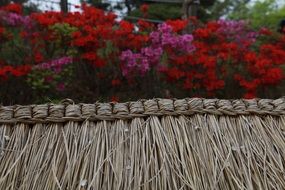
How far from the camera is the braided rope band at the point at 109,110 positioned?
1590mm

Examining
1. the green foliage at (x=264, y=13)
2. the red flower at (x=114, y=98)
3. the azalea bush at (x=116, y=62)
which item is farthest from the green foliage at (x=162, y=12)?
the red flower at (x=114, y=98)

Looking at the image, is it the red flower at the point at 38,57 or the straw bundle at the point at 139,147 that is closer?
the straw bundle at the point at 139,147

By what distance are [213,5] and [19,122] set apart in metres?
19.3

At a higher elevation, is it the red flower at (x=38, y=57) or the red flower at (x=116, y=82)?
the red flower at (x=38, y=57)

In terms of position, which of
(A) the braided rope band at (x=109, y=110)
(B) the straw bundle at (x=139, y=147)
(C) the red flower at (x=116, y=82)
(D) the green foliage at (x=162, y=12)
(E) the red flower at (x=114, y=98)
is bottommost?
(B) the straw bundle at (x=139, y=147)

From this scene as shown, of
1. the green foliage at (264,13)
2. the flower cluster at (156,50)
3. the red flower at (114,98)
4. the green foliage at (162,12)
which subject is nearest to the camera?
the red flower at (114,98)

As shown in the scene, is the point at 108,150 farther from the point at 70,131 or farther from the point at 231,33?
the point at 231,33

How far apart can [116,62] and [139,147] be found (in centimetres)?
461

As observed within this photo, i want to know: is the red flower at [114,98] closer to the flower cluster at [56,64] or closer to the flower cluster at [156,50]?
the flower cluster at [156,50]

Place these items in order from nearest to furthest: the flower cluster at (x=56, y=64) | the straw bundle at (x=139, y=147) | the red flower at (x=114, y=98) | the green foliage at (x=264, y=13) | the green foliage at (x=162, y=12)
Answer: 1. the straw bundle at (x=139, y=147)
2. the red flower at (x=114, y=98)
3. the flower cluster at (x=56, y=64)
4. the green foliage at (x=162, y=12)
5. the green foliage at (x=264, y=13)

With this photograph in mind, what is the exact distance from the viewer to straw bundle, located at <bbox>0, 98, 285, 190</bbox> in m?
1.49

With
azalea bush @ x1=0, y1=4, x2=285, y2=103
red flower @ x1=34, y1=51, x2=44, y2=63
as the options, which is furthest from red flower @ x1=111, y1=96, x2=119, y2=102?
red flower @ x1=34, y1=51, x2=44, y2=63

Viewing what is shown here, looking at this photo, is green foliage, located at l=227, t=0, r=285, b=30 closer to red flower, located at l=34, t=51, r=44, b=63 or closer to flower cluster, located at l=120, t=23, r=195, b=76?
flower cluster, located at l=120, t=23, r=195, b=76

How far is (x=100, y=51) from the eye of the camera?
19.7ft
